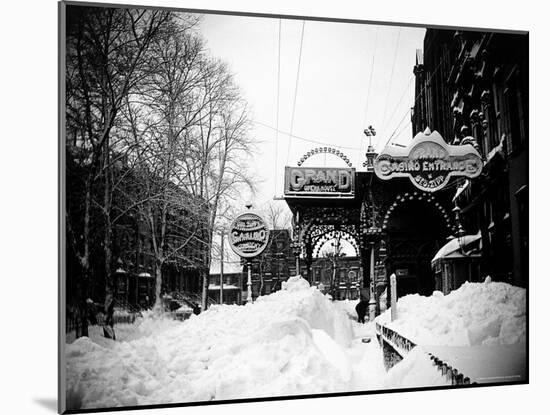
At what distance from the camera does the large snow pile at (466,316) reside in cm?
631

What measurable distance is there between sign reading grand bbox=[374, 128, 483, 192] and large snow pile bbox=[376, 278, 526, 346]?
92 centimetres

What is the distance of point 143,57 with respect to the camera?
5.76 m

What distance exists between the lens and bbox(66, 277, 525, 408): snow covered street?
5543 millimetres

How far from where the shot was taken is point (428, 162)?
637cm

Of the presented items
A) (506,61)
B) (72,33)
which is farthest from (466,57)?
(72,33)

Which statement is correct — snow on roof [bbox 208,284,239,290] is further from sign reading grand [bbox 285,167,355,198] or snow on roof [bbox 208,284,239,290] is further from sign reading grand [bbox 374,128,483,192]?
sign reading grand [bbox 374,128,483,192]

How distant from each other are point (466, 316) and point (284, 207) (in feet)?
5.85

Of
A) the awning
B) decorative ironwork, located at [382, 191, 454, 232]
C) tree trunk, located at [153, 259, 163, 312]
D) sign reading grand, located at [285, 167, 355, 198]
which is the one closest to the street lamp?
sign reading grand, located at [285, 167, 355, 198]

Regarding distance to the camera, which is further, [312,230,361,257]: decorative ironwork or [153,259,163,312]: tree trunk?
[312,230,361,257]: decorative ironwork

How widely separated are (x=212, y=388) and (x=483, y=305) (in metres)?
2.38

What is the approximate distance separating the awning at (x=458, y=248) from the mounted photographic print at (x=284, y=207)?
0.5 inches

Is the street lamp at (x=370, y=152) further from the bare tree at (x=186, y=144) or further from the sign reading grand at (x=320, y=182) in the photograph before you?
the bare tree at (x=186, y=144)

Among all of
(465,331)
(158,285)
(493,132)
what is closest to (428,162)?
(493,132)

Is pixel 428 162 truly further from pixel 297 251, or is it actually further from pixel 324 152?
pixel 297 251
